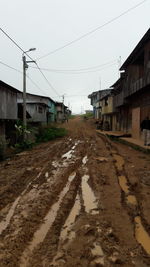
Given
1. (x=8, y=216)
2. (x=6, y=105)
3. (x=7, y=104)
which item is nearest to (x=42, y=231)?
(x=8, y=216)

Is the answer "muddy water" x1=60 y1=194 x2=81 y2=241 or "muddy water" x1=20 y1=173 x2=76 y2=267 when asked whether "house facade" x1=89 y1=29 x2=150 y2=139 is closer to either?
"muddy water" x1=60 y1=194 x2=81 y2=241

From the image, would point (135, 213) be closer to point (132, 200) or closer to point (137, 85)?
point (132, 200)

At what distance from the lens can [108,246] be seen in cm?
381

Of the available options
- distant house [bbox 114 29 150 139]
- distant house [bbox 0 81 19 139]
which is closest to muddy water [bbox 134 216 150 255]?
distant house [bbox 0 81 19 139]

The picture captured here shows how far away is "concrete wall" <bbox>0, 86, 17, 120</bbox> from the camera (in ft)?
50.2

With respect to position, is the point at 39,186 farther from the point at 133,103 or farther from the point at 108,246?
the point at 133,103

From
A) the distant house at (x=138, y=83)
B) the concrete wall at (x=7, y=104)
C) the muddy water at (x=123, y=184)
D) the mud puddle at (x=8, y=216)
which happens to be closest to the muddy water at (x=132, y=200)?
the muddy water at (x=123, y=184)

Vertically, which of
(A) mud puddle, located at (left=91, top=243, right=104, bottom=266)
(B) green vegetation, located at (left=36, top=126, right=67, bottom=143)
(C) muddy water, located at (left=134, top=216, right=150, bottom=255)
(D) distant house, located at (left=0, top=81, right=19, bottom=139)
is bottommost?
(C) muddy water, located at (left=134, top=216, right=150, bottom=255)

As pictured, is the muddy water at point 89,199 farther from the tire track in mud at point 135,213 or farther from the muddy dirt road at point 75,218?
the tire track in mud at point 135,213

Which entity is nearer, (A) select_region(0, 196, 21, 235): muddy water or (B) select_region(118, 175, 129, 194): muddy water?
(A) select_region(0, 196, 21, 235): muddy water

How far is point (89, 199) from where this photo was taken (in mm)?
6273

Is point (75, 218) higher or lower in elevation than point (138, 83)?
lower

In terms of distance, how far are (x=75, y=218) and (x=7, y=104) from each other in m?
13.1

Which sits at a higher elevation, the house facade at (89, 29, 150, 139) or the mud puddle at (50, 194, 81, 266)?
the house facade at (89, 29, 150, 139)
